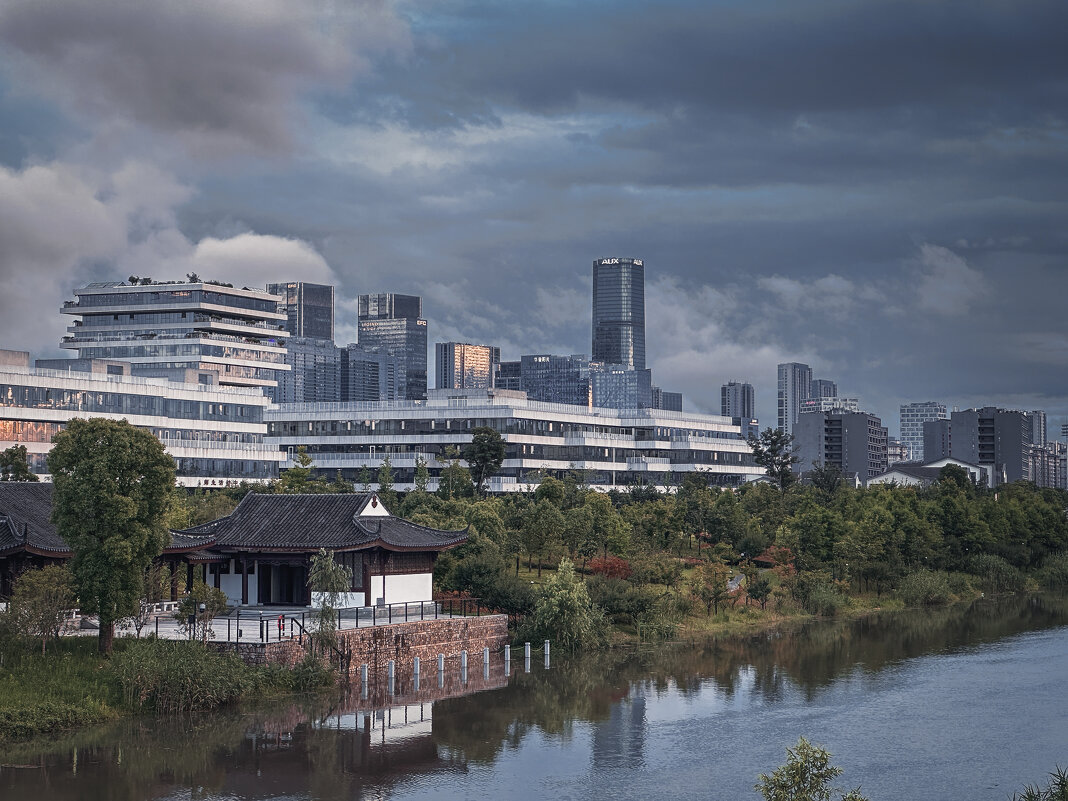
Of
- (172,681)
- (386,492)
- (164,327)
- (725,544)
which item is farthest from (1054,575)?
(164,327)

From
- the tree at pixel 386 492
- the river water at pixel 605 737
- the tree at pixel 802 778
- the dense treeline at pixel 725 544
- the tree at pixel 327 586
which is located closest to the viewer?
the tree at pixel 802 778

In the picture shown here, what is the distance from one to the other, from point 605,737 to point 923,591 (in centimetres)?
5818

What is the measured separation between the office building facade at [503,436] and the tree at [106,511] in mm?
93668

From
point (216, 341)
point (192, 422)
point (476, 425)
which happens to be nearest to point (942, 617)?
point (476, 425)

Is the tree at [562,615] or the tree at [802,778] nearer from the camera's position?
the tree at [802,778]

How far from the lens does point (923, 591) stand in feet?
342

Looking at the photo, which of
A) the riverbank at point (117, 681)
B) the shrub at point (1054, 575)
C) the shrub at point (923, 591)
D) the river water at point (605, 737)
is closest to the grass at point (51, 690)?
the riverbank at point (117, 681)

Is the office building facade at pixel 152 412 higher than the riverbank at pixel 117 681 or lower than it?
higher

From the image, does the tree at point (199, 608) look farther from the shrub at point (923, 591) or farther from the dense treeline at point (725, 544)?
the shrub at point (923, 591)

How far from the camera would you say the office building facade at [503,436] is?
158 meters

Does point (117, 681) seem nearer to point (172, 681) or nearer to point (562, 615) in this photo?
point (172, 681)

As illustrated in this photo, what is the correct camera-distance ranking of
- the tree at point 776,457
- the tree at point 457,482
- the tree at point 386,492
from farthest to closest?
the tree at point 776,457
the tree at point 457,482
the tree at point 386,492

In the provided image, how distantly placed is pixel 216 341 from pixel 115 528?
401ft

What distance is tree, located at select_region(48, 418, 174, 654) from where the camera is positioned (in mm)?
55938
